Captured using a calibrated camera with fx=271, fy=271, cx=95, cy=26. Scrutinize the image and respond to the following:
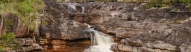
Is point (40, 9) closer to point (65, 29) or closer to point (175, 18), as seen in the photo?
point (65, 29)

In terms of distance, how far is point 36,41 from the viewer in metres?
20.7

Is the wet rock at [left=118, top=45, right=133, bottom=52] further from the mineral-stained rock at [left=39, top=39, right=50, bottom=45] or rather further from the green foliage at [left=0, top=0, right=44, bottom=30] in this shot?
the green foliage at [left=0, top=0, right=44, bottom=30]

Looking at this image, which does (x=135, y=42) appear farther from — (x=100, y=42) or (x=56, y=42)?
(x=56, y=42)

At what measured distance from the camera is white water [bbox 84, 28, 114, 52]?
73.2 ft

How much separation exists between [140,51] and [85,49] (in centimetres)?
501

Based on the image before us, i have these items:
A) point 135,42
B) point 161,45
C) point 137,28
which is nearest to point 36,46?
point 135,42

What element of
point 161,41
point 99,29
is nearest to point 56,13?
point 99,29

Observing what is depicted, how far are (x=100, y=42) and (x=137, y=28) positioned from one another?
3.51 meters

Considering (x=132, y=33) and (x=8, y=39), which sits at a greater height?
(x=8, y=39)

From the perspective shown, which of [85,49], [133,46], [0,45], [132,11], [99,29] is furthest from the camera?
[132,11]

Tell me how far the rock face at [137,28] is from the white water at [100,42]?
72 cm

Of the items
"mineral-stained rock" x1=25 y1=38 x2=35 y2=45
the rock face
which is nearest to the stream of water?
the rock face

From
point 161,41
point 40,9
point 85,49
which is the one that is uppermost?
point 40,9

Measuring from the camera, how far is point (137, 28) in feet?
78.7
